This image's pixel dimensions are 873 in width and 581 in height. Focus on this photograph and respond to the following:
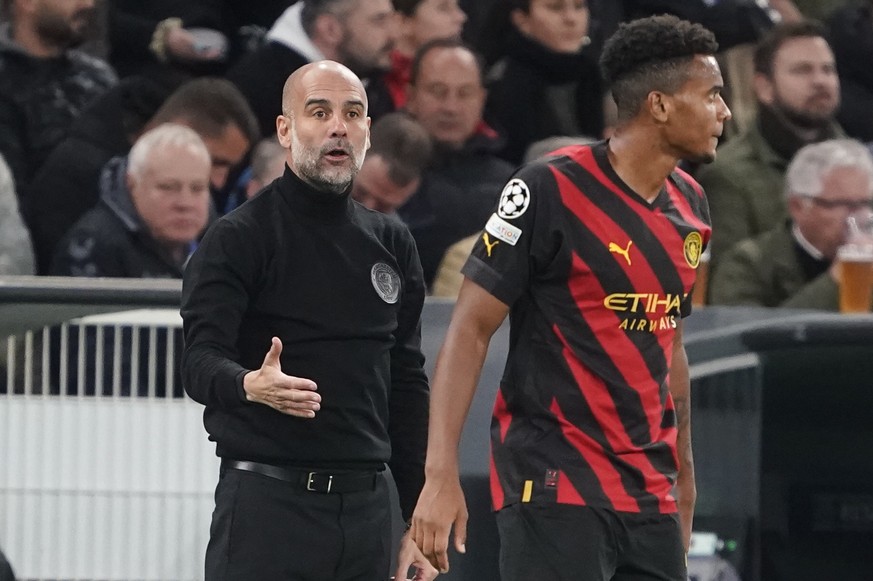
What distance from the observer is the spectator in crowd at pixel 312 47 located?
7148 millimetres

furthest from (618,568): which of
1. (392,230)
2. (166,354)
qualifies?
(166,354)

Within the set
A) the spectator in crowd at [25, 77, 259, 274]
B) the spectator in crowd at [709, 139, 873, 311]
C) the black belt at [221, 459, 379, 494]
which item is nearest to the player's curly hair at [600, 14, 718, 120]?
the black belt at [221, 459, 379, 494]

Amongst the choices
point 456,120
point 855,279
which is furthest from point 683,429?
point 456,120

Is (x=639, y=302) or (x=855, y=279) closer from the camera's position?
(x=639, y=302)

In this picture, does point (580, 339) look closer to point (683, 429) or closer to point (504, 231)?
point (504, 231)

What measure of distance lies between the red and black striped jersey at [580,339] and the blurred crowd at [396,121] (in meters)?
2.31

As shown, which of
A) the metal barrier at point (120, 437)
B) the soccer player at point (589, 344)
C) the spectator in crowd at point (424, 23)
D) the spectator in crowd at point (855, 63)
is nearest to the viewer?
the soccer player at point (589, 344)

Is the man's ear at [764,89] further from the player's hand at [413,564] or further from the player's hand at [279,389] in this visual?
the player's hand at [279,389]

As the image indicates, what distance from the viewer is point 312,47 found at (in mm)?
7176

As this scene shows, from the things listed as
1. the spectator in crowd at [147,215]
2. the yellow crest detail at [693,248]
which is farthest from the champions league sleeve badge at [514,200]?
the spectator in crowd at [147,215]

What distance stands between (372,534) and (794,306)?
105 inches

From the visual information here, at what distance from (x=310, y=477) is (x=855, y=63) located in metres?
5.48

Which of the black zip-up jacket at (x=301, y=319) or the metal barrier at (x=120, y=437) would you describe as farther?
the metal barrier at (x=120, y=437)

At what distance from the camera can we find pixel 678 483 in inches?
159
